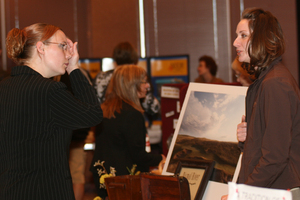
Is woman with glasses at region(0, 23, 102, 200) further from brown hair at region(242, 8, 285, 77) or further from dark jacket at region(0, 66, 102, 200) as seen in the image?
brown hair at region(242, 8, 285, 77)

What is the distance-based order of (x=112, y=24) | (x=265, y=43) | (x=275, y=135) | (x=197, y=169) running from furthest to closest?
(x=112, y=24) → (x=197, y=169) → (x=265, y=43) → (x=275, y=135)

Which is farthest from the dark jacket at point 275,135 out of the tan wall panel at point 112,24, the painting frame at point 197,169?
A: the tan wall panel at point 112,24

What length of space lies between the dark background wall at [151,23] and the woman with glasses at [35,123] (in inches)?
131

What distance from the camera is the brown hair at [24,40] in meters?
1.48

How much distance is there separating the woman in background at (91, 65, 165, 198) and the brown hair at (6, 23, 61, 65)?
88 centimetres

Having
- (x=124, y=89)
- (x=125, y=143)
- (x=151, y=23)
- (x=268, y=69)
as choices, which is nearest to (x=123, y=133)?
(x=125, y=143)

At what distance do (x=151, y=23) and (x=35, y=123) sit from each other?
13.2ft

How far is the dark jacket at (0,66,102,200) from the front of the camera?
4.49 feet

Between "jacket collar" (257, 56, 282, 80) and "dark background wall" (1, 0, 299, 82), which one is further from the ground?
"dark background wall" (1, 0, 299, 82)

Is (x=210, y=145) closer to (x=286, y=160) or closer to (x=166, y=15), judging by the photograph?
(x=286, y=160)

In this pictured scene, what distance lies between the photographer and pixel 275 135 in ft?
3.82

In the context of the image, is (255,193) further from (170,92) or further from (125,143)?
(170,92)

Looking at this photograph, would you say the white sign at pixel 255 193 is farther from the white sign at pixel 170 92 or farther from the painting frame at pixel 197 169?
the white sign at pixel 170 92

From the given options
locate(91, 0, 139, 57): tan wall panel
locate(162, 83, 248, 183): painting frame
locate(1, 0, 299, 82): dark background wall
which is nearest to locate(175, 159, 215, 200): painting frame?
locate(162, 83, 248, 183): painting frame
